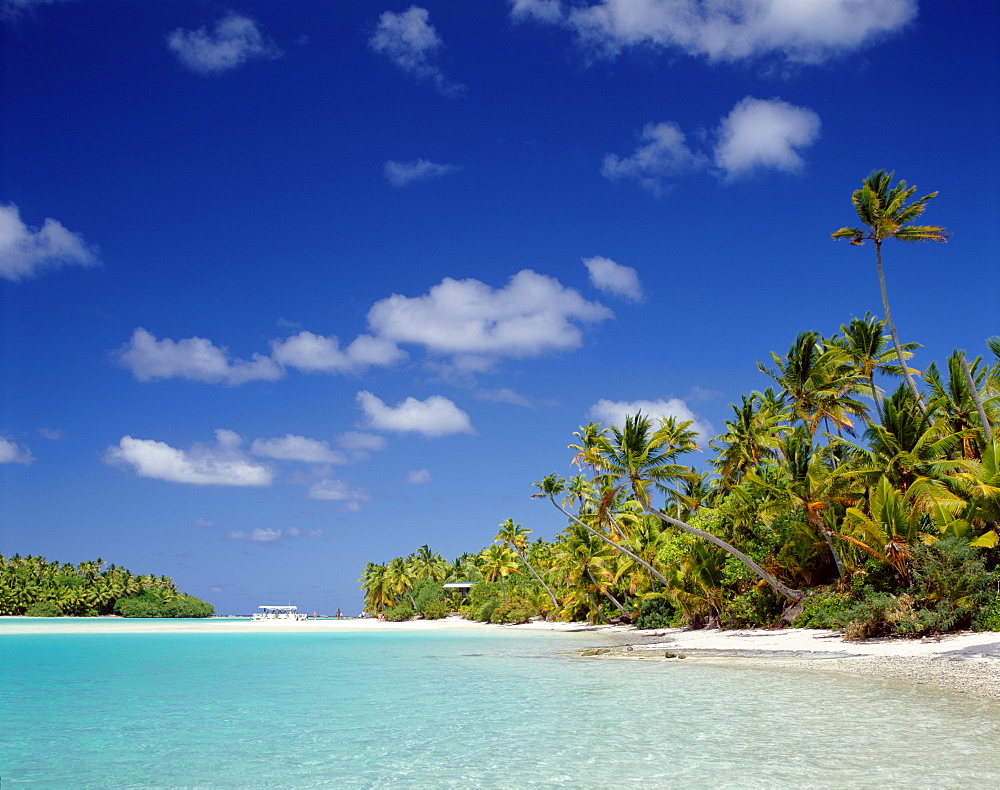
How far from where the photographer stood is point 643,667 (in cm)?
1667

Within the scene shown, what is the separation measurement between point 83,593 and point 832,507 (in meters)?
82.4

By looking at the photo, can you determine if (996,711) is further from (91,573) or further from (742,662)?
(91,573)

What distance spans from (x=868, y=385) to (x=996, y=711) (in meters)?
23.2

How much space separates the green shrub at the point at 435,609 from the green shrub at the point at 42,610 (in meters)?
39.8

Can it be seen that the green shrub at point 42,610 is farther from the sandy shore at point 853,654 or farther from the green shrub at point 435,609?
the sandy shore at point 853,654

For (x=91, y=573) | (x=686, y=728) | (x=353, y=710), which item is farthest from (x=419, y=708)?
(x=91, y=573)

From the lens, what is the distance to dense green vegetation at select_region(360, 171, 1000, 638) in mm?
17438

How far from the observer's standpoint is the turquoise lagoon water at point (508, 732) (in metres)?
6.66

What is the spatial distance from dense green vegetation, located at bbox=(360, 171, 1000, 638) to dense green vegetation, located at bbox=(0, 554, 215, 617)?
62.8 metres

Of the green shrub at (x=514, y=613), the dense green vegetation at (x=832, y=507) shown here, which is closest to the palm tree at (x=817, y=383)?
the dense green vegetation at (x=832, y=507)

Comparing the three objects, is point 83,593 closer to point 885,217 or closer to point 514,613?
point 514,613

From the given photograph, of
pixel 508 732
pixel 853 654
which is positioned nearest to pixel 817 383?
pixel 853 654

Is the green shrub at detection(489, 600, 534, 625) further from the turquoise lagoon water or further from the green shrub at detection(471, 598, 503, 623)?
the turquoise lagoon water

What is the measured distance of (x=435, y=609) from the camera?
6838cm
